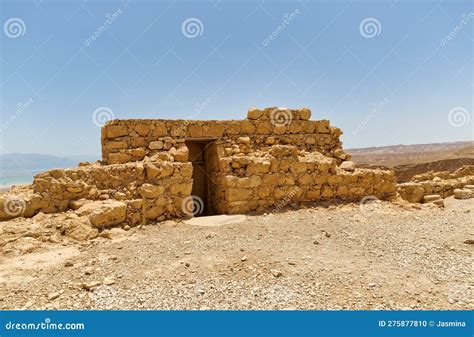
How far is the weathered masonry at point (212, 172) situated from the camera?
6855mm

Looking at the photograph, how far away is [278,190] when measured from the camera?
823 cm

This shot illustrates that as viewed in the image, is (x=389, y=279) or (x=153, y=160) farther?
(x=153, y=160)

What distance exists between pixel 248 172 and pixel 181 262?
Result: 3.79m

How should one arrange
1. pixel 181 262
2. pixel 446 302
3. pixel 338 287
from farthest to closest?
pixel 181 262
pixel 338 287
pixel 446 302

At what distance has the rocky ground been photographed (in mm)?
3688

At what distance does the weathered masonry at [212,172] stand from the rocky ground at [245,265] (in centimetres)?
72

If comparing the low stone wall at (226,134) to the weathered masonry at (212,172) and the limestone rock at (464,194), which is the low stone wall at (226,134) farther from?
the limestone rock at (464,194)

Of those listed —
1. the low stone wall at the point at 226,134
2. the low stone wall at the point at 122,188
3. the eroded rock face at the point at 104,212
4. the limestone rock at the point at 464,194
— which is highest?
the low stone wall at the point at 226,134

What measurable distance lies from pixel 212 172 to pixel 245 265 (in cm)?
475

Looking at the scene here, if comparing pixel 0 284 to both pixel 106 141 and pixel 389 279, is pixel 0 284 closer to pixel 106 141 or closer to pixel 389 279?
pixel 106 141

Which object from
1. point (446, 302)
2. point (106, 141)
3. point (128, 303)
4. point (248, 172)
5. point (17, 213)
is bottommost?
point (446, 302)

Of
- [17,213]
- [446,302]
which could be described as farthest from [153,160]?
[446,302]

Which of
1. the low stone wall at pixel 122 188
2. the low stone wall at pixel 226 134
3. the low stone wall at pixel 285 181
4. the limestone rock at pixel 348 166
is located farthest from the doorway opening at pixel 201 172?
the limestone rock at pixel 348 166

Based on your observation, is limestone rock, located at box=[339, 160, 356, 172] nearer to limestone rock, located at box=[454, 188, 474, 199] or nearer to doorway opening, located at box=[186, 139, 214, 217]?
limestone rock, located at box=[454, 188, 474, 199]
